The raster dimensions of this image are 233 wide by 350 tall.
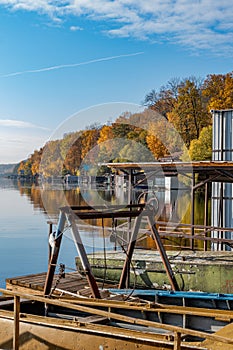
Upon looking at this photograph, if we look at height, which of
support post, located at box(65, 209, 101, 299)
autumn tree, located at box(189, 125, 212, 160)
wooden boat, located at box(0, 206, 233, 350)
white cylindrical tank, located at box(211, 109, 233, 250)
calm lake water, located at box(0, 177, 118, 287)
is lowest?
calm lake water, located at box(0, 177, 118, 287)

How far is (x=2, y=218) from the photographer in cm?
5119

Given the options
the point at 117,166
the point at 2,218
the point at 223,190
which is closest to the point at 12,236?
the point at 2,218

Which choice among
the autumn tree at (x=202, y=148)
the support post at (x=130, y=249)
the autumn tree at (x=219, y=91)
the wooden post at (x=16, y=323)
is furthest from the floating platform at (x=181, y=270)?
the autumn tree at (x=219, y=91)

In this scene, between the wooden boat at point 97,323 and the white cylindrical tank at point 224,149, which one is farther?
the white cylindrical tank at point 224,149

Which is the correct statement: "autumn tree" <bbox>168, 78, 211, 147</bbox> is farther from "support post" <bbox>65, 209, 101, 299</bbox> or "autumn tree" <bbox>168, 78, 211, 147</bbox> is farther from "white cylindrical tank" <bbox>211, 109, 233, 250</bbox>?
"support post" <bbox>65, 209, 101, 299</bbox>

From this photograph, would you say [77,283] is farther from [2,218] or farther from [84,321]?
[2,218]

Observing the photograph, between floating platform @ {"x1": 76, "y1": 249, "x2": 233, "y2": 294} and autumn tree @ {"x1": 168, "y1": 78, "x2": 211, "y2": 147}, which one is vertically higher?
autumn tree @ {"x1": 168, "y1": 78, "x2": 211, "y2": 147}

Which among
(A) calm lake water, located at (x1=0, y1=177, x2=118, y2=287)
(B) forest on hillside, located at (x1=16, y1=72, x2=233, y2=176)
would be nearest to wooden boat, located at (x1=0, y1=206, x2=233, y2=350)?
(A) calm lake water, located at (x1=0, y1=177, x2=118, y2=287)

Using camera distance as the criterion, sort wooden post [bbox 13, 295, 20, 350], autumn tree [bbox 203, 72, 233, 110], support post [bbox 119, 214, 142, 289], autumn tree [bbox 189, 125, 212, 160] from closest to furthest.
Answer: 1. wooden post [bbox 13, 295, 20, 350]
2. support post [bbox 119, 214, 142, 289]
3. autumn tree [bbox 189, 125, 212, 160]
4. autumn tree [bbox 203, 72, 233, 110]

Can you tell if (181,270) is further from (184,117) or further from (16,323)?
(184,117)

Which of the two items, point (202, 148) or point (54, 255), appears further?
point (202, 148)

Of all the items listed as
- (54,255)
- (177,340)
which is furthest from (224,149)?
(177,340)

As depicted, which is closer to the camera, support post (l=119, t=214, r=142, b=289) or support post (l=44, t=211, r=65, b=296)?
support post (l=44, t=211, r=65, b=296)

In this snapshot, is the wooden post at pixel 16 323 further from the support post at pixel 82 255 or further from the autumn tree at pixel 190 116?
the autumn tree at pixel 190 116
